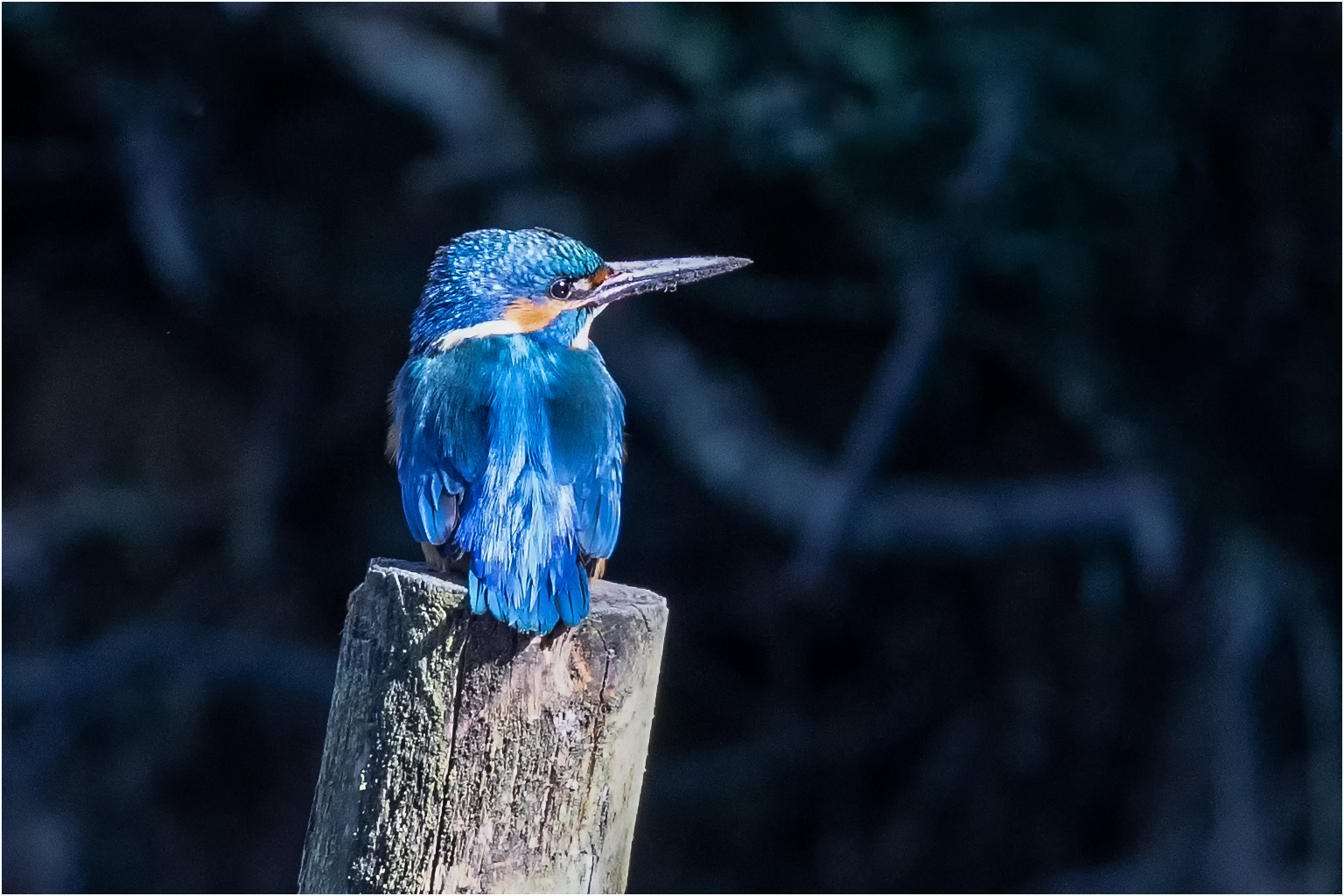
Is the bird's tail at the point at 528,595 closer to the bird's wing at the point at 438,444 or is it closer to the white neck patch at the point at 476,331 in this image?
the bird's wing at the point at 438,444

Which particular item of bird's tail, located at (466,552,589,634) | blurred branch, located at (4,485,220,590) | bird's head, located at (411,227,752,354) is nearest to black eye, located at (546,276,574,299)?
bird's head, located at (411,227,752,354)

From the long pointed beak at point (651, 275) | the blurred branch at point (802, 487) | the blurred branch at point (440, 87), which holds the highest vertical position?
the blurred branch at point (440, 87)

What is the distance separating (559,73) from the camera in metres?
4.05

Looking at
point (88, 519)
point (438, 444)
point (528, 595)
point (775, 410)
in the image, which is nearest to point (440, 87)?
point (775, 410)

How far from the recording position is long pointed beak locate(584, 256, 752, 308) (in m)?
2.28

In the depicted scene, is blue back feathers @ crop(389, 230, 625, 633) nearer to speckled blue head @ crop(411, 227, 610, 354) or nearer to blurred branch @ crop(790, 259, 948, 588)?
speckled blue head @ crop(411, 227, 610, 354)

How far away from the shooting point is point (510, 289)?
222cm

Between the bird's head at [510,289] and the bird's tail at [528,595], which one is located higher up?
the bird's head at [510,289]

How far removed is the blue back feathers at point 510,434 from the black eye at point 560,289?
0.04 feet

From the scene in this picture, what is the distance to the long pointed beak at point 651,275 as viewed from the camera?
228cm

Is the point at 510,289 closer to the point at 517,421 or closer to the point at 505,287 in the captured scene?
the point at 505,287

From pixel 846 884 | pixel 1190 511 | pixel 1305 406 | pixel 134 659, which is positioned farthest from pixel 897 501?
pixel 134 659

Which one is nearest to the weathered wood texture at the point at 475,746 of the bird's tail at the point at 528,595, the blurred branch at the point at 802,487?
the bird's tail at the point at 528,595

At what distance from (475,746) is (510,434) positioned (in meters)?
0.48
